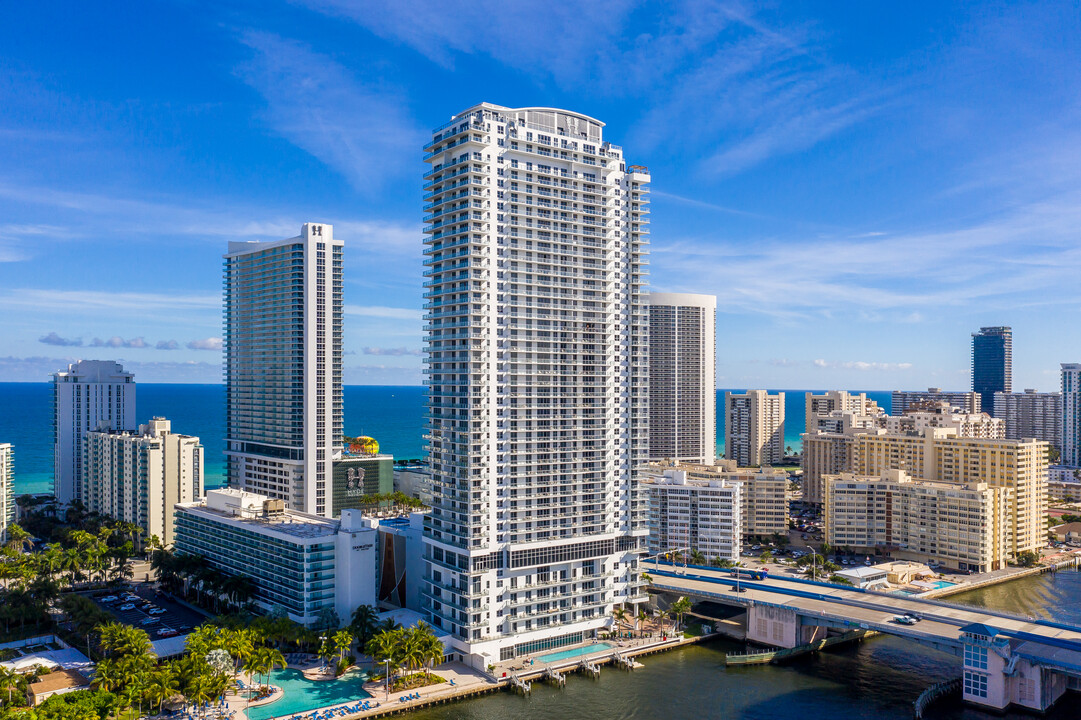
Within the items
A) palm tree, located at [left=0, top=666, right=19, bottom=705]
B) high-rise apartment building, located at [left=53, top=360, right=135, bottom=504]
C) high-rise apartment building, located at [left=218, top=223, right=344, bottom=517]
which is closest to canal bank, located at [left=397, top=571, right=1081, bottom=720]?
palm tree, located at [left=0, top=666, right=19, bottom=705]

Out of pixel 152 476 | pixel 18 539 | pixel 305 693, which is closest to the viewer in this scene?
pixel 305 693

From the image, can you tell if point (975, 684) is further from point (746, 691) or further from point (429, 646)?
point (429, 646)

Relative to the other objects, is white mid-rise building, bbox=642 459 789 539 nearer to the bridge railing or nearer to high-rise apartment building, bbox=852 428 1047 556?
high-rise apartment building, bbox=852 428 1047 556

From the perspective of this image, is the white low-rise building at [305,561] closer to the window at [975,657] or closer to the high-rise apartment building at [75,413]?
the window at [975,657]

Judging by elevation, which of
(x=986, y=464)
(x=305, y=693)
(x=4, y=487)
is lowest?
(x=305, y=693)

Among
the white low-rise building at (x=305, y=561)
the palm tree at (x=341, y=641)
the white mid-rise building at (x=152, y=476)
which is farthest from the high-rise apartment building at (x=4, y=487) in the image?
the palm tree at (x=341, y=641)

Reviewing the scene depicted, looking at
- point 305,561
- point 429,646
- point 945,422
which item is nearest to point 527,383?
point 429,646
